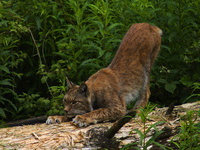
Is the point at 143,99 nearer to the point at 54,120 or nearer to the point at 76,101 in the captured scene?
the point at 76,101

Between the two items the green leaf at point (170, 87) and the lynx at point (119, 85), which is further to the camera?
the green leaf at point (170, 87)

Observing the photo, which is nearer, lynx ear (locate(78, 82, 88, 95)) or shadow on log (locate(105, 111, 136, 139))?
shadow on log (locate(105, 111, 136, 139))

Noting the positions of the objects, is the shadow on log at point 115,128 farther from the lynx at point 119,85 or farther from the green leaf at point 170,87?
the green leaf at point 170,87

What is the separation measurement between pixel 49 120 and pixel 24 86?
2.42 metres

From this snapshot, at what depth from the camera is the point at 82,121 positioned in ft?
17.7

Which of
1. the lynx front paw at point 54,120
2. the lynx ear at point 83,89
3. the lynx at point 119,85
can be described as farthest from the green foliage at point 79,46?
the lynx ear at point 83,89

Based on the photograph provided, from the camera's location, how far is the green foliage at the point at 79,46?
708cm

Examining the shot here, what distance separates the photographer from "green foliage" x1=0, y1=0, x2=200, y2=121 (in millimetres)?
7082

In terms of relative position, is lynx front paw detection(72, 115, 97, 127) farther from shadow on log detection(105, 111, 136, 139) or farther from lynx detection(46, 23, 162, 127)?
shadow on log detection(105, 111, 136, 139)

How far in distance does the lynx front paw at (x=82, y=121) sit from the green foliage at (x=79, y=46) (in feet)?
3.99

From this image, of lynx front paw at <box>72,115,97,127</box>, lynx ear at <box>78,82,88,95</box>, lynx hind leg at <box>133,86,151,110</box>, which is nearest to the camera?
lynx front paw at <box>72,115,97,127</box>

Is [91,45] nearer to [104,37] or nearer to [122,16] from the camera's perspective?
[104,37]

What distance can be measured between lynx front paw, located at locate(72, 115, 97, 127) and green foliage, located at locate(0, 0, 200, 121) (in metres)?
1.22

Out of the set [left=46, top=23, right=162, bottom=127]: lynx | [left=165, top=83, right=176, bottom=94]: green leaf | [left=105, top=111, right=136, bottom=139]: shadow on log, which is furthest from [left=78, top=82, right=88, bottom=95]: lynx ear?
[left=165, top=83, right=176, bottom=94]: green leaf
